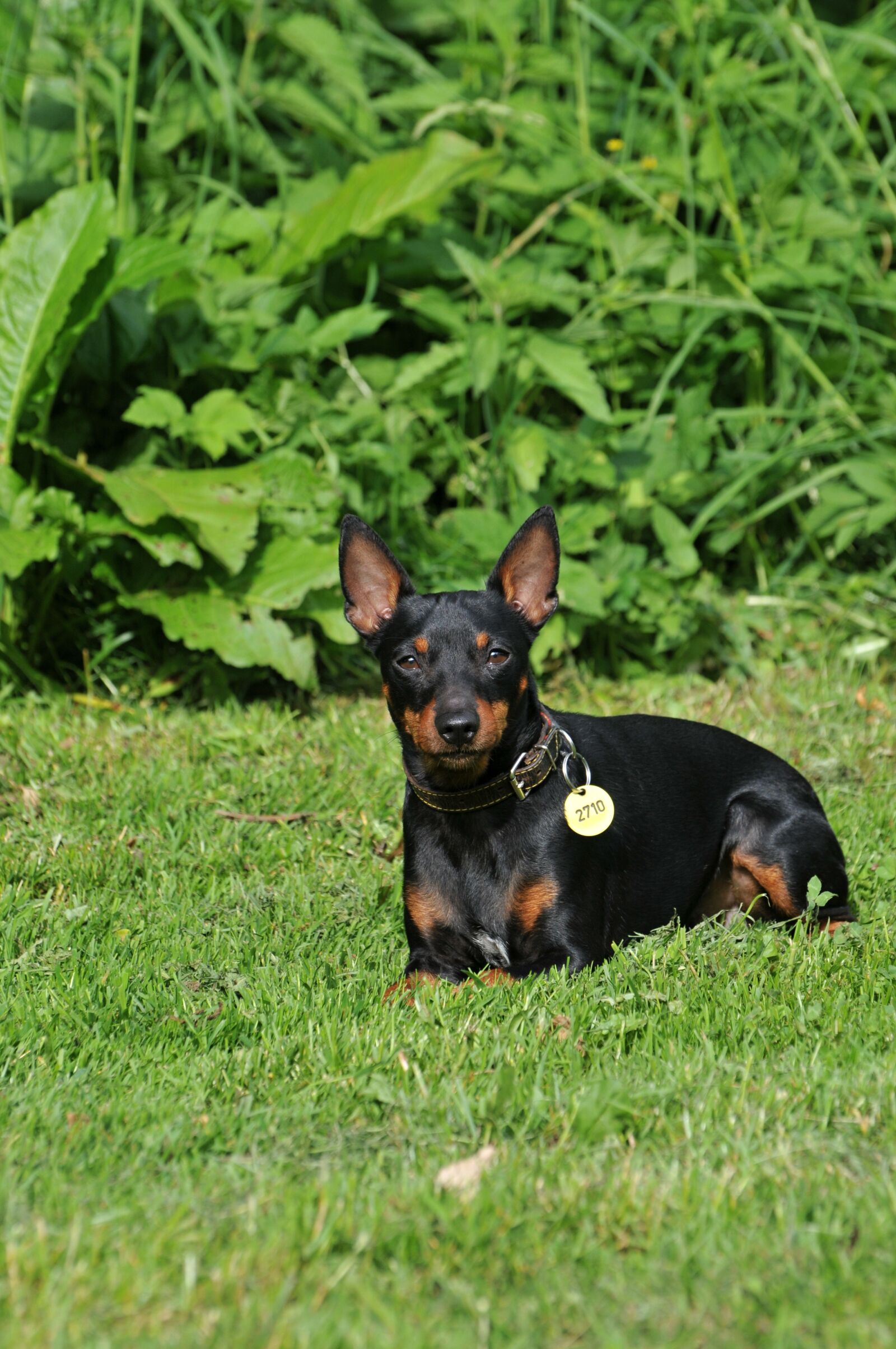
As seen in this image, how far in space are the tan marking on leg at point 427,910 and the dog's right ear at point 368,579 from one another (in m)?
0.69

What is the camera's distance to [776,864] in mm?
3898

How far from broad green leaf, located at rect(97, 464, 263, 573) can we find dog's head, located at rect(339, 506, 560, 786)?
1.29m

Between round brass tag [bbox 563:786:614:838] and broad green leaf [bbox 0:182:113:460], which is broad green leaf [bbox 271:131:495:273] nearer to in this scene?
broad green leaf [bbox 0:182:113:460]

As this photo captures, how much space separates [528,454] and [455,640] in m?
2.36

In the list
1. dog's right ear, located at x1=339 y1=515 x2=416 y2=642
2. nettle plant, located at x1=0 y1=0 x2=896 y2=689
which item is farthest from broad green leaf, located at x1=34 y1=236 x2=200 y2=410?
dog's right ear, located at x1=339 y1=515 x2=416 y2=642

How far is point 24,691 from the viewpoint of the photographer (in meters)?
5.37

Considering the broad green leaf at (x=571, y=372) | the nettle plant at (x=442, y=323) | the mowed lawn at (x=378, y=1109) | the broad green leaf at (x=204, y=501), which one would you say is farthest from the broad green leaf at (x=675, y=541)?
the broad green leaf at (x=204, y=501)

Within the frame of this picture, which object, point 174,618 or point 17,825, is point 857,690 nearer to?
point 174,618

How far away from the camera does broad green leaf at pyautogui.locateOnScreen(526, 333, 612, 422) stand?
5.49 metres

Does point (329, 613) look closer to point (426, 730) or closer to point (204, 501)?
point (204, 501)

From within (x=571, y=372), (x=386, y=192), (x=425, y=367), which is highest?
(x=386, y=192)

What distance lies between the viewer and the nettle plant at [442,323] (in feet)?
17.1

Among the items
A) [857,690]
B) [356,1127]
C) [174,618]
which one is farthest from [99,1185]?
[857,690]

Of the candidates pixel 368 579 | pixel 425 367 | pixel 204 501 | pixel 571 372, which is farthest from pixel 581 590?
pixel 368 579
